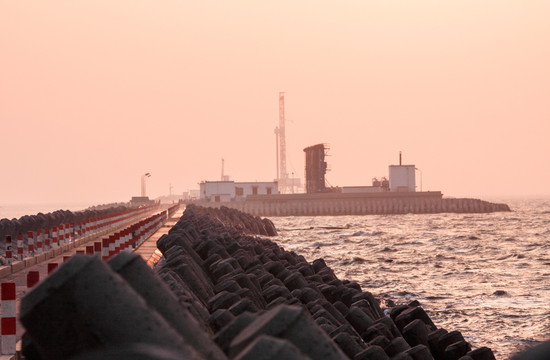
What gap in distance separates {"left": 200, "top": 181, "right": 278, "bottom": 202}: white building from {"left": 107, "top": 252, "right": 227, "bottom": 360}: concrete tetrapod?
135983mm

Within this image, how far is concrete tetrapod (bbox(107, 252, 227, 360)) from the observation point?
3582mm

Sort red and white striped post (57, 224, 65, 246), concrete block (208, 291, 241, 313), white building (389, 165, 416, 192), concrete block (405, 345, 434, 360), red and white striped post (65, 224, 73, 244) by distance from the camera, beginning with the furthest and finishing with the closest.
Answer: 1. white building (389, 165, 416, 192)
2. red and white striped post (65, 224, 73, 244)
3. red and white striped post (57, 224, 65, 246)
4. concrete block (405, 345, 434, 360)
5. concrete block (208, 291, 241, 313)

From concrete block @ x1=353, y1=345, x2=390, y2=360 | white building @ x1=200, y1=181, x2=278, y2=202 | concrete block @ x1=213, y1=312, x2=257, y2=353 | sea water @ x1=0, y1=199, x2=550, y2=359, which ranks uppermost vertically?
white building @ x1=200, y1=181, x2=278, y2=202

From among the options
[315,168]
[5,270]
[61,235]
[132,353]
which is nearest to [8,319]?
[132,353]

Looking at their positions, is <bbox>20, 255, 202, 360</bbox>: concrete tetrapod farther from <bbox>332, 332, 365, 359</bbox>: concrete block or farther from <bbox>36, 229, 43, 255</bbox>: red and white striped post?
<bbox>36, 229, 43, 255</bbox>: red and white striped post

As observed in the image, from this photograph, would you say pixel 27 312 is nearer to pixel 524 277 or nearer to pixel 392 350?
pixel 392 350

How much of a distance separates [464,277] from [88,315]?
100ft

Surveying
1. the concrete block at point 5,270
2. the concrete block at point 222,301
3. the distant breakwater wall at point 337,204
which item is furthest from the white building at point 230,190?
the concrete block at point 222,301

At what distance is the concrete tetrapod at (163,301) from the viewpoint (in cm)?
358

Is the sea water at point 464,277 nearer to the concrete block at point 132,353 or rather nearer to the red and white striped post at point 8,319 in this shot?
the red and white striped post at point 8,319

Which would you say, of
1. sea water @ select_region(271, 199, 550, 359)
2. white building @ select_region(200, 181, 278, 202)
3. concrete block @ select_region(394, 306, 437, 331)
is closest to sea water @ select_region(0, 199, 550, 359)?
sea water @ select_region(271, 199, 550, 359)

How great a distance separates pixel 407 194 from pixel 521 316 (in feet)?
357

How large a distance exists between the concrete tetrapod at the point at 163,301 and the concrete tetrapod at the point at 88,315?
411mm

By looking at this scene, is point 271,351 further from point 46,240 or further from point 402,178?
point 402,178
